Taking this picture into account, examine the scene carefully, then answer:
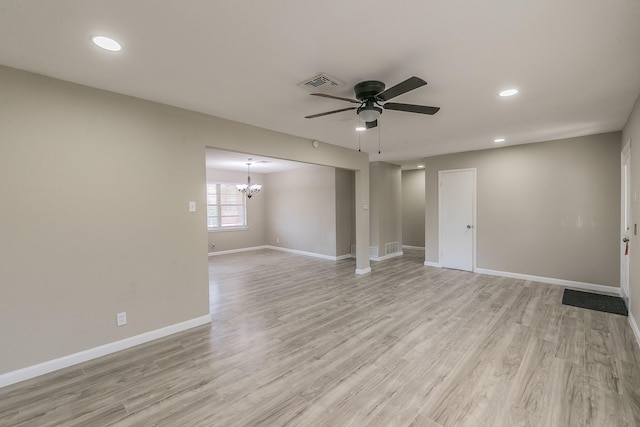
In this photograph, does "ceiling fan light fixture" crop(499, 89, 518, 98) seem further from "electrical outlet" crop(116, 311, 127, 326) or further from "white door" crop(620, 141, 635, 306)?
"electrical outlet" crop(116, 311, 127, 326)

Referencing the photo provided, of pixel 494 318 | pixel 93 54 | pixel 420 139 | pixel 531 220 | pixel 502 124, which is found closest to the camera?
pixel 93 54

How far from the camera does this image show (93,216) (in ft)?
8.82

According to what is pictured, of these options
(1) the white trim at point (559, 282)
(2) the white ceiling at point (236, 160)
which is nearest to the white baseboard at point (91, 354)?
(2) the white ceiling at point (236, 160)

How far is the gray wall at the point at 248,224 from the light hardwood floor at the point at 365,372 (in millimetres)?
4666

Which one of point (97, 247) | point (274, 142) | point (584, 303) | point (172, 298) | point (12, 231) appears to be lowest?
point (584, 303)

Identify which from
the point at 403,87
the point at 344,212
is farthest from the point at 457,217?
the point at 403,87

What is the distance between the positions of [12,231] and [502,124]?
5553mm

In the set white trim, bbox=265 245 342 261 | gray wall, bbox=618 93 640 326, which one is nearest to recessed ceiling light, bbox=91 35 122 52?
gray wall, bbox=618 93 640 326

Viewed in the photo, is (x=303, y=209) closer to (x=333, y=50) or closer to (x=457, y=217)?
(x=457, y=217)

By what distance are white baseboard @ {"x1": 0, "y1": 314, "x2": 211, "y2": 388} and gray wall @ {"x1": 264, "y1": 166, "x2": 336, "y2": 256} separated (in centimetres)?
463

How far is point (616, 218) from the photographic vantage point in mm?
4402

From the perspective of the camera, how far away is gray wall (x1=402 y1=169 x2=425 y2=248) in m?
8.82

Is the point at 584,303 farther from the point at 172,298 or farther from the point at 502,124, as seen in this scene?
the point at 172,298

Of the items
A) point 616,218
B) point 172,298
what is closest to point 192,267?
point 172,298
